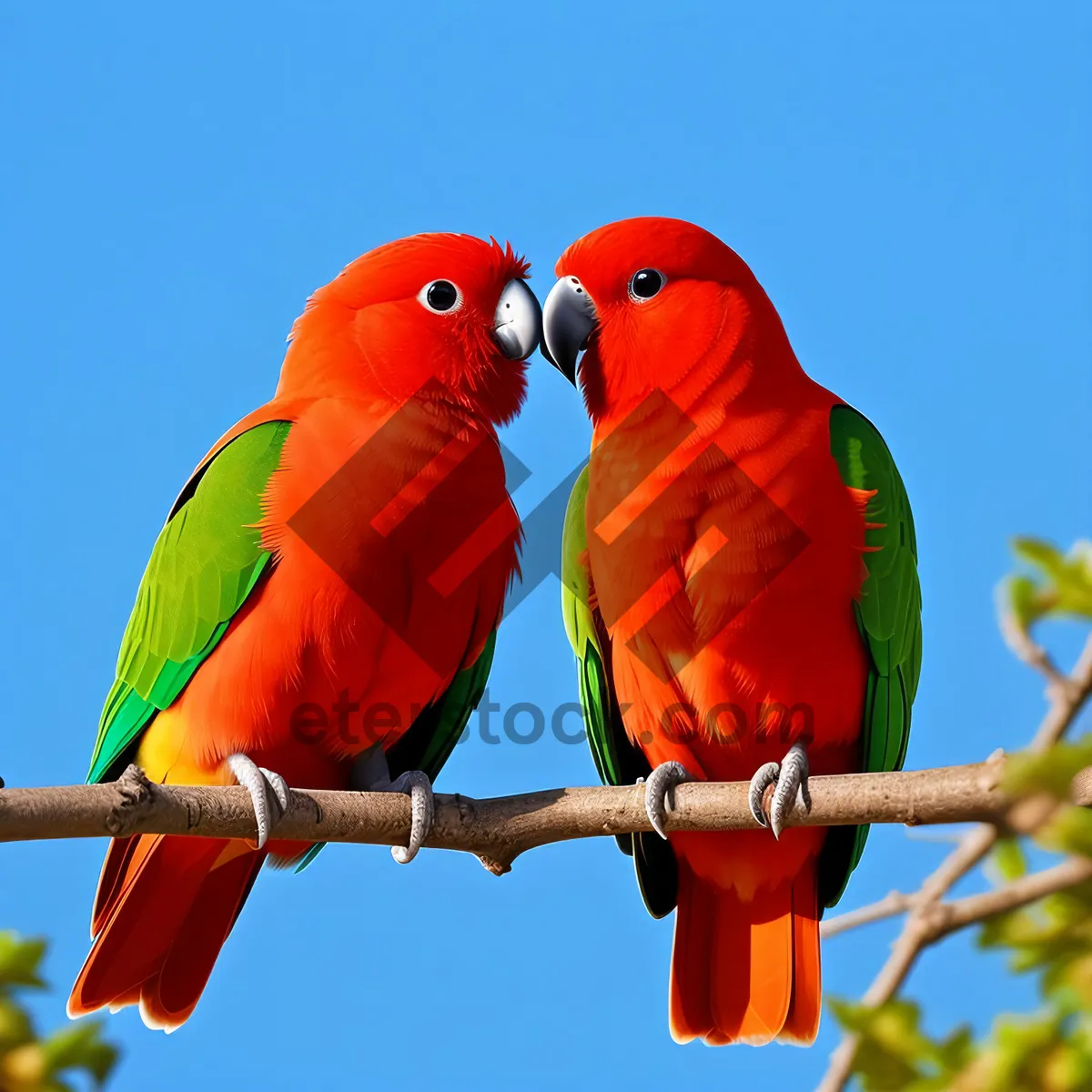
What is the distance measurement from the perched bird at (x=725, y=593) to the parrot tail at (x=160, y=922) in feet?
4.01

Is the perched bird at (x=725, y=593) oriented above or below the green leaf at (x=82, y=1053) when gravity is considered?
above

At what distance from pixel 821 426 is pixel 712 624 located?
0.70 m

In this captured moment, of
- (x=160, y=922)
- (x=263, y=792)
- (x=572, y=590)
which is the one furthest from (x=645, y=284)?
(x=160, y=922)

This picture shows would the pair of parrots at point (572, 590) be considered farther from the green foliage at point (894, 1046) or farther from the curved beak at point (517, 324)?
the green foliage at point (894, 1046)

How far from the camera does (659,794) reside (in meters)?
3.19

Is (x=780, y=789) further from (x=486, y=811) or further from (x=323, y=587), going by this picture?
(x=323, y=587)

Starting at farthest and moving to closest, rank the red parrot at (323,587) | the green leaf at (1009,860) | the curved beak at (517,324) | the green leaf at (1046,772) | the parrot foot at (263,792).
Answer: the curved beak at (517,324)
the red parrot at (323,587)
the parrot foot at (263,792)
the green leaf at (1009,860)
the green leaf at (1046,772)

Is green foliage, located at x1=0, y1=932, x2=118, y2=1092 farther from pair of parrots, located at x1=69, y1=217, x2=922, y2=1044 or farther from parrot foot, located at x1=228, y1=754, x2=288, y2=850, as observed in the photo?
pair of parrots, located at x1=69, y1=217, x2=922, y2=1044

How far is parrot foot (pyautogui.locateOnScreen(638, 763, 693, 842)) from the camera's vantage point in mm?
3132

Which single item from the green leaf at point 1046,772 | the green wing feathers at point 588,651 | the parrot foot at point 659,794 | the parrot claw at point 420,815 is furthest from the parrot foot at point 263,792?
the green leaf at point 1046,772

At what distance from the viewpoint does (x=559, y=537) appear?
162 inches

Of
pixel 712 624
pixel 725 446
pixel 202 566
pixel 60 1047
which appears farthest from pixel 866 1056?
pixel 202 566

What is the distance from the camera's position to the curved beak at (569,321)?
3.99m

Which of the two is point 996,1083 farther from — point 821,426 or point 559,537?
point 559,537
